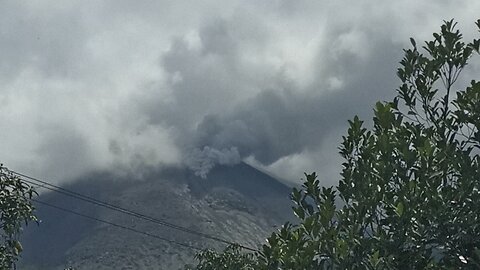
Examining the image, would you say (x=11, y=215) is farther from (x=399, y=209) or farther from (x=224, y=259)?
(x=224, y=259)

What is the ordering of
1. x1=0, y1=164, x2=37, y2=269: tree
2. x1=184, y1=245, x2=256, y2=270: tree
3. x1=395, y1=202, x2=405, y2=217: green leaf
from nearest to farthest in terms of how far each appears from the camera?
x1=395, y1=202, x2=405, y2=217: green leaf, x1=0, y1=164, x2=37, y2=269: tree, x1=184, y1=245, x2=256, y2=270: tree

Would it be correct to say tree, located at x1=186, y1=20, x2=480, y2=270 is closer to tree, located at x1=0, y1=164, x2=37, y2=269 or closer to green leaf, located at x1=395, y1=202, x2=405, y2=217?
green leaf, located at x1=395, y1=202, x2=405, y2=217

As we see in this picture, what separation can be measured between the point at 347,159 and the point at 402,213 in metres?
2.27

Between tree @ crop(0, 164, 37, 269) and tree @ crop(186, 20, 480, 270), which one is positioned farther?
tree @ crop(0, 164, 37, 269)

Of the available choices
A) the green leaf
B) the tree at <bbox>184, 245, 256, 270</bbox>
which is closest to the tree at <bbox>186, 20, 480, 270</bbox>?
the green leaf

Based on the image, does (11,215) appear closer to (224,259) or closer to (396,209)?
(396,209)

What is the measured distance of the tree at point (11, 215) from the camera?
1922 centimetres

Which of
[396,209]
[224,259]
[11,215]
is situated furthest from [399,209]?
[224,259]

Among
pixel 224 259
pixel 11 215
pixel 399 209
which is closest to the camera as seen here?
pixel 399 209

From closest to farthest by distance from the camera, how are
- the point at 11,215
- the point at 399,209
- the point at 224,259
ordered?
the point at 399,209 → the point at 11,215 → the point at 224,259

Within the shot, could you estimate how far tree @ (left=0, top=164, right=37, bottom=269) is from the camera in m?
19.2

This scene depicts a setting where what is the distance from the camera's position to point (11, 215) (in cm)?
1920

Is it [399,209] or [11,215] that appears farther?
[11,215]

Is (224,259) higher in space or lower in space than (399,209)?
higher
